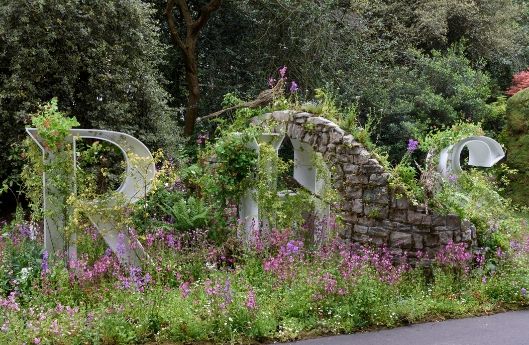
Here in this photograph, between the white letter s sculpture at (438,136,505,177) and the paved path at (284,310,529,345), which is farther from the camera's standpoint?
the white letter s sculpture at (438,136,505,177)

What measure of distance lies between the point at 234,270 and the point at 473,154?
3.41 metres

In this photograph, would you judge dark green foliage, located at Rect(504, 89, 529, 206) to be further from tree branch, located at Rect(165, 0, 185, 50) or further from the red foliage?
tree branch, located at Rect(165, 0, 185, 50)

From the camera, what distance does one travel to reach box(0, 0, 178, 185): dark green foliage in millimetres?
8750

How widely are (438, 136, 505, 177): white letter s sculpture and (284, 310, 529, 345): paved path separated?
6.41 ft

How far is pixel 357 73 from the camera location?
13.2 meters

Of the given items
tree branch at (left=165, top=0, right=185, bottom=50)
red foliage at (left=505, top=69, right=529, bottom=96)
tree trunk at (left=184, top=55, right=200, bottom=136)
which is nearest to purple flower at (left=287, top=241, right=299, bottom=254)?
tree trunk at (left=184, top=55, right=200, bottom=136)

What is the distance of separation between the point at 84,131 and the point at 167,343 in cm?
244

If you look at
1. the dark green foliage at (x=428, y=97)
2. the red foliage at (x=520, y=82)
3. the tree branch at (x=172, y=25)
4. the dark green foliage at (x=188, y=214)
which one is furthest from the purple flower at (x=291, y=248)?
the red foliage at (x=520, y=82)

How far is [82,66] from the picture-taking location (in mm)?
9344

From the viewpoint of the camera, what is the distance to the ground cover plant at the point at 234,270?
4.91 m

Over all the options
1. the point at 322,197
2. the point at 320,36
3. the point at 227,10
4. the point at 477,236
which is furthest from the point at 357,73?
the point at 477,236

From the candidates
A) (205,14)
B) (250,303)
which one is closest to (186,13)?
(205,14)

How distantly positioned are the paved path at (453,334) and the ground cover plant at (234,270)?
14 cm

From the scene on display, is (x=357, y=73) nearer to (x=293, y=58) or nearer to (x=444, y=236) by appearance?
(x=293, y=58)
